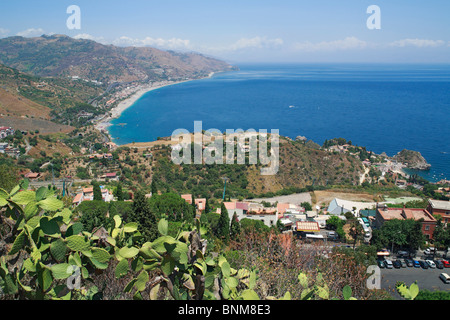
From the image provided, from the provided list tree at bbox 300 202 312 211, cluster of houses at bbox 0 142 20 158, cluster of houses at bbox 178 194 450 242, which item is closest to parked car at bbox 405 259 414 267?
cluster of houses at bbox 178 194 450 242

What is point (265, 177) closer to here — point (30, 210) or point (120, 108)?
point (30, 210)

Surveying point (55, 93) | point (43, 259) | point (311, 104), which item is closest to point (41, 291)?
point (43, 259)

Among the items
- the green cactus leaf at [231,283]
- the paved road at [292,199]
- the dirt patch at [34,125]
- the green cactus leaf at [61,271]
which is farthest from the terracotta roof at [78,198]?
A: the dirt patch at [34,125]

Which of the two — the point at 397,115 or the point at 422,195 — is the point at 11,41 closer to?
the point at 397,115

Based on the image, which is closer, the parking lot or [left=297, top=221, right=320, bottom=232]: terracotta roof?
the parking lot

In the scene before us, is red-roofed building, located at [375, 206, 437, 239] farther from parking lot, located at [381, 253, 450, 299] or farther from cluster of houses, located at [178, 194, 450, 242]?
parking lot, located at [381, 253, 450, 299]

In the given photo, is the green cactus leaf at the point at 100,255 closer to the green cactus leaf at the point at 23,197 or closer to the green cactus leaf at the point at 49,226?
the green cactus leaf at the point at 49,226
